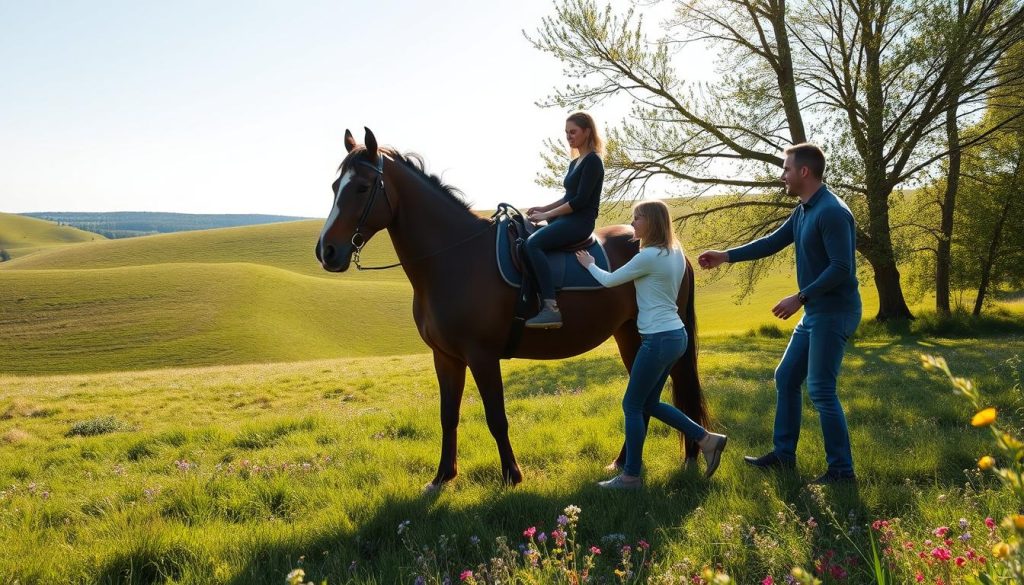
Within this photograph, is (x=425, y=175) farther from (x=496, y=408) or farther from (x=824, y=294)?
(x=824, y=294)

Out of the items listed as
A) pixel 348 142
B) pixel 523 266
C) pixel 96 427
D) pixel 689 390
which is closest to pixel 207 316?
pixel 96 427

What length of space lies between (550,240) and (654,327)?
4.33ft

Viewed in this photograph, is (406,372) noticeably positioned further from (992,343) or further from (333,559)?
(992,343)

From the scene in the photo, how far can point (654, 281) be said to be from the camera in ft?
16.9

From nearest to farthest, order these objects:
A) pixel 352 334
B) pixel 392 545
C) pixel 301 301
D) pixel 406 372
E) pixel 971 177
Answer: pixel 392 545, pixel 406 372, pixel 971 177, pixel 352 334, pixel 301 301

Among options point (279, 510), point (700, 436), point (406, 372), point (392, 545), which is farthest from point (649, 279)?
point (406, 372)

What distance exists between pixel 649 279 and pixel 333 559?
3.26 metres

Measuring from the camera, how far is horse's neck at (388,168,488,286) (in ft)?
18.8

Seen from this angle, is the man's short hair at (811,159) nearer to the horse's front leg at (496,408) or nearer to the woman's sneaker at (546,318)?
the woman's sneaker at (546,318)

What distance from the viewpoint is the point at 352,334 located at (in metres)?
53.6

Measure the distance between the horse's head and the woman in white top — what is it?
2.11m

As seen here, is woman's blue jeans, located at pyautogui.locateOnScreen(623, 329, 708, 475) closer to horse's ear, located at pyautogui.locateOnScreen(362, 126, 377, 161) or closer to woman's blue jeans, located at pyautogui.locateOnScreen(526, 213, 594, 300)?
woman's blue jeans, located at pyautogui.locateOnScreen(526, 213, 594, 300)

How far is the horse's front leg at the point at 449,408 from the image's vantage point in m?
5.62

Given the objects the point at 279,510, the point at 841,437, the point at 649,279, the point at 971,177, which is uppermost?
the point at 971,177
